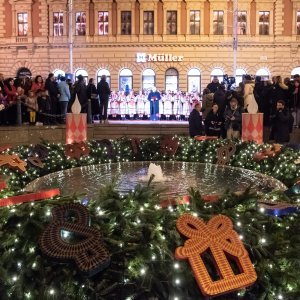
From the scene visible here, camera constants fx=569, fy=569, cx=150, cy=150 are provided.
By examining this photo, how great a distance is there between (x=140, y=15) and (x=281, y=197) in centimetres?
3260

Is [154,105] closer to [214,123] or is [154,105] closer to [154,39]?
[214,123]

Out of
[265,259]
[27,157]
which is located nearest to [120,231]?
[265,259]

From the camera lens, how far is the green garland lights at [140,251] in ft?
10.6

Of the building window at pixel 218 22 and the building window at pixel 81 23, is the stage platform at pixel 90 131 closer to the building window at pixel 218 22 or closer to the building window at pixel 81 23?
the building window at pixel 218 22

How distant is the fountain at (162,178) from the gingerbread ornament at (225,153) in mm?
206

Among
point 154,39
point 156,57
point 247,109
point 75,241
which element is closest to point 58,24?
point 154,39

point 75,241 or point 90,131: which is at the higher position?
point 75,241

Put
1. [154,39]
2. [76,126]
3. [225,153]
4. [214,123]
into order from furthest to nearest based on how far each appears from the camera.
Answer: [154,39], [214,123], [76,126], [225,153]

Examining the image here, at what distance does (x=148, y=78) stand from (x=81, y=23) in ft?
18.0

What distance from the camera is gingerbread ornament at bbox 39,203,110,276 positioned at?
3195 millimetres

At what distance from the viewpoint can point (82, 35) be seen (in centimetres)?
3594

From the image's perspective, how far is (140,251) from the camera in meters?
3.43

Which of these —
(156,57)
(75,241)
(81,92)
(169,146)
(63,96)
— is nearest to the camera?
(75,241)

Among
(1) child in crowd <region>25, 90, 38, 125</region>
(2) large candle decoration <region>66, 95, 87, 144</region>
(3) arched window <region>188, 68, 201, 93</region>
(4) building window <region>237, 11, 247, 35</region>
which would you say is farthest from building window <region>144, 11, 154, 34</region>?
(2) large candle decoration <region>66, 95, 87, 144</region>
